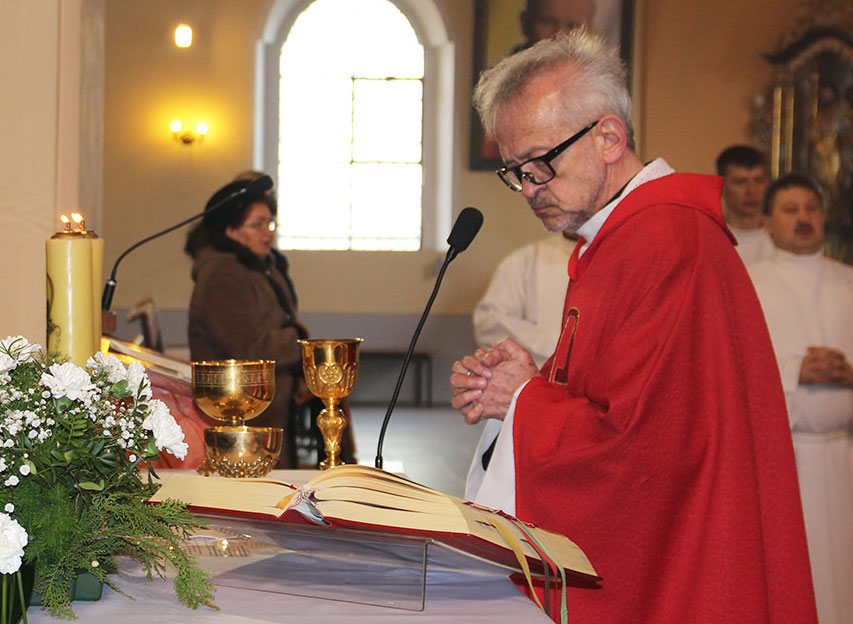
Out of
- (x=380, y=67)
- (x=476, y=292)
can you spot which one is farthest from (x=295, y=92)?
(x=476, y=292)

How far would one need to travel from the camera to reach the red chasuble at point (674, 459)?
6.07 ft

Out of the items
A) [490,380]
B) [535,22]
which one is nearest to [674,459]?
[490,380]

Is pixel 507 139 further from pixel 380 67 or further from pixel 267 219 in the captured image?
pixel 380 67

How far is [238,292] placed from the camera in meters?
4.90

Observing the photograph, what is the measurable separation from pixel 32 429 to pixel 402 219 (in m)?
10.9

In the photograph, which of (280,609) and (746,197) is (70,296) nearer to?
(280,609)

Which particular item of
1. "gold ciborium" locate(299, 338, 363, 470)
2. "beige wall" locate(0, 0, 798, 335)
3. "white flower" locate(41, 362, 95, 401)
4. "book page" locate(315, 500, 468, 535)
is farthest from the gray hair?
"beige wall" locate(0, 0, 798, 335)

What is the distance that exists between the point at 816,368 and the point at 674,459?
2773 millimetres

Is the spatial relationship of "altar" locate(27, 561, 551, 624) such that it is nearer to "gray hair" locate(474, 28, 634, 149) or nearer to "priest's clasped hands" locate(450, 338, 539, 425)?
"priest's clasped hands" locate(450, 338, 539, 425)

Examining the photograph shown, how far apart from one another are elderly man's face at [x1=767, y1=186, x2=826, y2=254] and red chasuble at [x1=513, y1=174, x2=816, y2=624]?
3103 mm

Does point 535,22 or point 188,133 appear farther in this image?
point 188,133

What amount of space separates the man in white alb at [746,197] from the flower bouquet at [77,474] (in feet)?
19.0

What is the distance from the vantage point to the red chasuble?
6.07 ft

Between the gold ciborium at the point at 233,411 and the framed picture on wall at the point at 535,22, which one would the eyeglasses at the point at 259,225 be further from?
the framed picture on wall at the point at 535,22
